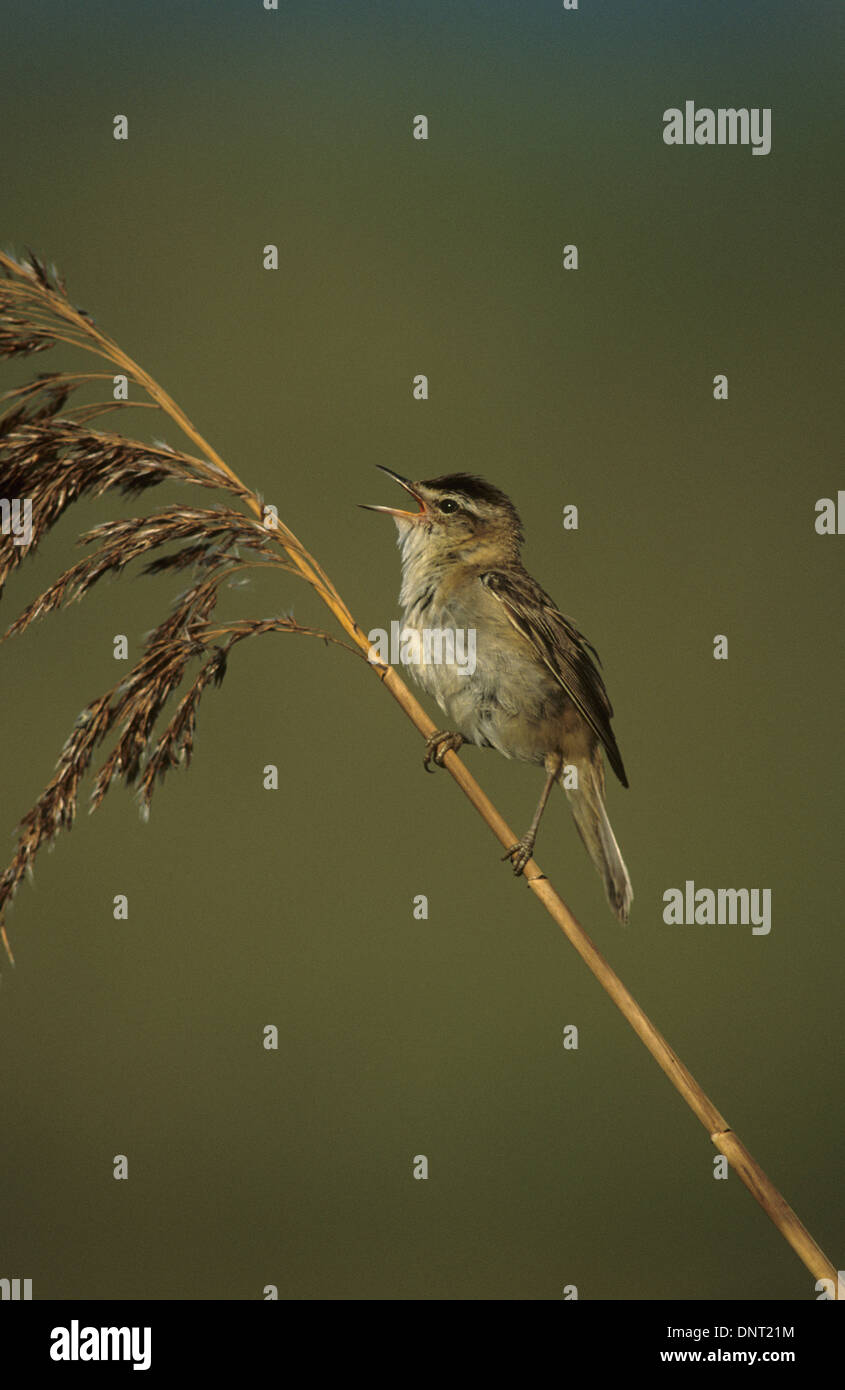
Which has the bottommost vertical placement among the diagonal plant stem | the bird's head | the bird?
the diagonal plant stem

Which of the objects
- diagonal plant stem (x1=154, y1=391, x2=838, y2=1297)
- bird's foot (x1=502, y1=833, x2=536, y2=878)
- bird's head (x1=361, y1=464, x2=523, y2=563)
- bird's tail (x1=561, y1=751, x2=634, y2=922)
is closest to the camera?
diagonal plant stem (x1=154, y1=391, x2=838, y2=1297)

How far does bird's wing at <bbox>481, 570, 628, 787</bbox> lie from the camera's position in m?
1.79

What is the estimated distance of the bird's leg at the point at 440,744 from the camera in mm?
1597

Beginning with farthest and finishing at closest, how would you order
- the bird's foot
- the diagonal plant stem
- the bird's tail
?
1. the bird's tail
2. the bird's foot
3. the diagonal plant stem

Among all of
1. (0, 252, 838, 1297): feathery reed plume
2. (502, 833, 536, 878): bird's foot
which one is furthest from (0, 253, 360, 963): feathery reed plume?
(502, 833, 536, 878): bird's foot

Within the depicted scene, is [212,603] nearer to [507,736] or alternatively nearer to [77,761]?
[77,761]

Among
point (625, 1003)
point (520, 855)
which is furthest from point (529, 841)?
point (625, 1003)

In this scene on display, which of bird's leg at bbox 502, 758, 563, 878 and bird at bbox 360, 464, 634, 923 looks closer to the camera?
bird's leg at bbox 502, 758, 563, 878

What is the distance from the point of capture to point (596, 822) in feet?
5.96

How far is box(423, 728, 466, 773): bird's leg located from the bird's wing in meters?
0.19

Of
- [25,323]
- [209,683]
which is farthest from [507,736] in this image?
[25,323]

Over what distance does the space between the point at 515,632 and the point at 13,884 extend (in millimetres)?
899

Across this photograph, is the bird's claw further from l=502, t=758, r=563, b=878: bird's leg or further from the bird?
the bird

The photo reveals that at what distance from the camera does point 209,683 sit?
1422 millimetres
